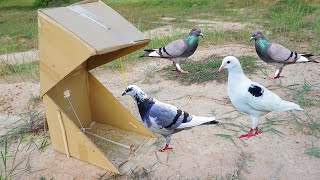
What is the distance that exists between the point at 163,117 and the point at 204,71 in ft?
7.94

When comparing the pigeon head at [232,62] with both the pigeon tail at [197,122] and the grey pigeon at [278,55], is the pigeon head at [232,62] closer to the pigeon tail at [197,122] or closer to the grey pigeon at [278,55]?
the pigeon tail at [197,122]

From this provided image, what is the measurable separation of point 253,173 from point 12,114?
9.84 ft

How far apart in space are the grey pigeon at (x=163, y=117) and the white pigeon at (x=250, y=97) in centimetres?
36

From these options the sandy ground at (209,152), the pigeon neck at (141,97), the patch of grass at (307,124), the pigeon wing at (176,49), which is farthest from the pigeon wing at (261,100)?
the pigeon wing at (176,49)

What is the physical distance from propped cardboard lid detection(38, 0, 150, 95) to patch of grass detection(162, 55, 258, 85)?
7.29ft

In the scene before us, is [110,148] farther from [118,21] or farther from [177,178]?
[118,21]

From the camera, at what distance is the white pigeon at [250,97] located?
3555mm

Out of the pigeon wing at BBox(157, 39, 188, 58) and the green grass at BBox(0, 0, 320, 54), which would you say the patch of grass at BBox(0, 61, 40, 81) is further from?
the green grass at BBox(0, 0, 320, 54)

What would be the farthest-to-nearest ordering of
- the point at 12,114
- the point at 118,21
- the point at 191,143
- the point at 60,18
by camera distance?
the point at 12,114 < the point at 191,143 < the point at 118,21 < the point at 60,18

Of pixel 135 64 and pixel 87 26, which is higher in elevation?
pixel 87 26

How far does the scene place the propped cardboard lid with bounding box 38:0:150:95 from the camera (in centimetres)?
286

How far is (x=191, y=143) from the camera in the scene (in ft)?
12.4

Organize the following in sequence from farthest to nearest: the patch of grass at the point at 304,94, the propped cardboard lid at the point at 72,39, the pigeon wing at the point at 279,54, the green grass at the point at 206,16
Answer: the green grass at the point at 206,16
the pigeon wing at the point at 279,54
the patch of grass at the point at 304,94
the propped cardboard lid at the point at 72,39

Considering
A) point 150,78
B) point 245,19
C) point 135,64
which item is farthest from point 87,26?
point 245,19
